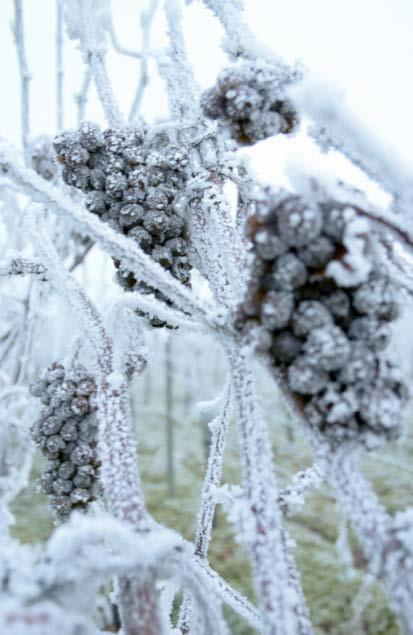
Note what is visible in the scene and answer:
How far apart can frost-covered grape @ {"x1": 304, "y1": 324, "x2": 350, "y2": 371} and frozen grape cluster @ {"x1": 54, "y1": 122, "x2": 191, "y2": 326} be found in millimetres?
311

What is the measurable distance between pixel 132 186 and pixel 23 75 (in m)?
1.08

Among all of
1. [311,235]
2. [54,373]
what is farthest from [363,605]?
[311,235]

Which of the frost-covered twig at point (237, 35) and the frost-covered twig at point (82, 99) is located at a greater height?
the frost-covered twig at point (237, 35)

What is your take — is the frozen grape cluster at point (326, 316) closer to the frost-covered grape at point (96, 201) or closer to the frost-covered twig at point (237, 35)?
the frost-covered twig at point (237, 35)

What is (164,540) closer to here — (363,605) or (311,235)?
(311,235)

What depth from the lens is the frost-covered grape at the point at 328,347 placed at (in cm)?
52

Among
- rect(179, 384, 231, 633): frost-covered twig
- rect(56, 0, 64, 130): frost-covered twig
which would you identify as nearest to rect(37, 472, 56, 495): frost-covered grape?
rect(179, 384, 231, 633): frost-covered twig

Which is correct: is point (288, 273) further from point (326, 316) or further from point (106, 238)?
point (106, 238)

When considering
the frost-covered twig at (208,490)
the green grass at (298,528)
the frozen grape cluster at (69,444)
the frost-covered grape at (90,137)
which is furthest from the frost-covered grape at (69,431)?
the green grass at (298,528)

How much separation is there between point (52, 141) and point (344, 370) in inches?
22.4

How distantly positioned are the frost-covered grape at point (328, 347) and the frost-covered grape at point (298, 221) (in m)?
0.09

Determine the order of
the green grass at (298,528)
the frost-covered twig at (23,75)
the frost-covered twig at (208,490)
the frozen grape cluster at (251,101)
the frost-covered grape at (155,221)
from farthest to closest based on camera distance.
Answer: the green grass at (298,528) < the frost-covered twig at (23,75) < the frost-covered twig at (208,490) < the frost-covered grape at (155,221) < the frozen grape cluster at (251,101)

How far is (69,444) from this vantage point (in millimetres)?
889

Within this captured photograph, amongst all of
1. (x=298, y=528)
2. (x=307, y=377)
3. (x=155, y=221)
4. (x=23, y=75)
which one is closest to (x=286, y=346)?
(x=307, y=377)
